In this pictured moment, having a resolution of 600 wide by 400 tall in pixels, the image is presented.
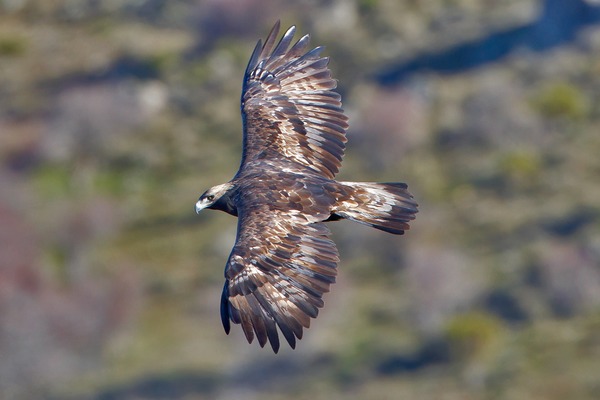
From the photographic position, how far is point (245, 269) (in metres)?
15.1

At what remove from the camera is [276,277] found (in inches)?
590

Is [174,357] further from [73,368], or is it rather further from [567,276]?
[567,276]

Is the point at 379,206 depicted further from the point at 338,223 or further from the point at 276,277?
the point at 338,223

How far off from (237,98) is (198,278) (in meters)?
12.9

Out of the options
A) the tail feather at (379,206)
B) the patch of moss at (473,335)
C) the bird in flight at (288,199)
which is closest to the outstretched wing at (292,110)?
the bird in flight at (288,199)

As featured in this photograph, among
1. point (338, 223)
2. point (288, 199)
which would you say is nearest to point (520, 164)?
point (338, 223)

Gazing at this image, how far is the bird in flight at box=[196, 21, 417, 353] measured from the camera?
14781mm

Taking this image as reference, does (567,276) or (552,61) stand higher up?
(552,61)

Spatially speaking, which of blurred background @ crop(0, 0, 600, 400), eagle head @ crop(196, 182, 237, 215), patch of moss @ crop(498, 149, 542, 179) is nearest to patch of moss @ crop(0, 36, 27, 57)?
blurred background @ crop(0, 0, 600, 400)

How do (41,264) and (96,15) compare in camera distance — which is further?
(96,15)

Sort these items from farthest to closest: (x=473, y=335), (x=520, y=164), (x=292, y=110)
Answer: (x=520, y=164), (x=473, y=335), (x=292, y=110)

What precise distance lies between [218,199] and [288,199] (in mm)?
1131

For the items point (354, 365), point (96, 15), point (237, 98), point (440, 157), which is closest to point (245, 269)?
point (354, 365)

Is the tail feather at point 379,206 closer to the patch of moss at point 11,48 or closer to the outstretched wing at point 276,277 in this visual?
the outstretched wing at point 276,277
